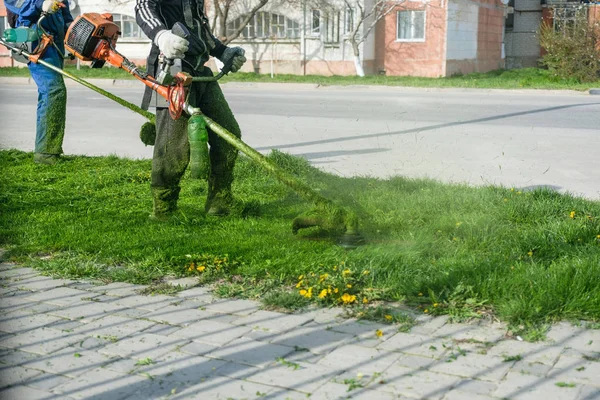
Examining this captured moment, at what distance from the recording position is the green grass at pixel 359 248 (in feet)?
14.7

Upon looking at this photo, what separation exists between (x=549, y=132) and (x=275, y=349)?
30.7ft

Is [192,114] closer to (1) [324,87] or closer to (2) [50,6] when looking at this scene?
(2) [50,6]

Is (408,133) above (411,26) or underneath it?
underneath

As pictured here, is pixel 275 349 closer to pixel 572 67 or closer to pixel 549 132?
pixel 549 132

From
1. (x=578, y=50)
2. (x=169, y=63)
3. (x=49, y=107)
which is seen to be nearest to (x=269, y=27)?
(x=578, y=50)

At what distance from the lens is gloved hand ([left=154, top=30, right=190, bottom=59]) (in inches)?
218

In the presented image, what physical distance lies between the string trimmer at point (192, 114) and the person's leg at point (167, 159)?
241mm

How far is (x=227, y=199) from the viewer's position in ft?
21.7

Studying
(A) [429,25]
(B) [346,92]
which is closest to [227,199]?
(B) [346,92]

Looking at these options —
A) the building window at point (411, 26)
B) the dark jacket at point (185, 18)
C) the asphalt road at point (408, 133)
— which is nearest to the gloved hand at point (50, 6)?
the asphalt road at point (408, 133)

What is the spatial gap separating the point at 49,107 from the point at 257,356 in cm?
616

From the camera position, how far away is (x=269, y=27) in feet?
105

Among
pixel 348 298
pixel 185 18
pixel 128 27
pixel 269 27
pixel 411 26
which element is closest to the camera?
pixel 348 298

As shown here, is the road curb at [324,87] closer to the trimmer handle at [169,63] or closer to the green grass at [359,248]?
the green grass at [359,248]
